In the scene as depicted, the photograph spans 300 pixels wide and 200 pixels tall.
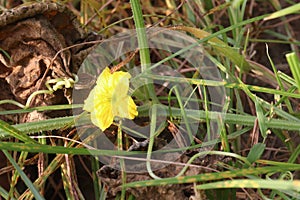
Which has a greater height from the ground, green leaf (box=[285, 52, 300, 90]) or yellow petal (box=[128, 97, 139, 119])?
green leaf (box=[285, 52, 300, 90])

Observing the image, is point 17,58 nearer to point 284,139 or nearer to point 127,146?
point 127,146

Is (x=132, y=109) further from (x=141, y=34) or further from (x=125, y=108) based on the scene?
(x=141, y=34)

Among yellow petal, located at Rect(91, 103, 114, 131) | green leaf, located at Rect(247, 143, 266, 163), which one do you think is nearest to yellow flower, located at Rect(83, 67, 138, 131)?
yellow petal, located at Rect(91, 103, 114, 131)

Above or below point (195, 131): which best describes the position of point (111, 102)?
above

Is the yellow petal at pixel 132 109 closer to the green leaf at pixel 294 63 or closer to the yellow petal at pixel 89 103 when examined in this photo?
the yellow petal at pixel 89 103

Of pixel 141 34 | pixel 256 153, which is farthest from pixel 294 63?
pixel 141 34

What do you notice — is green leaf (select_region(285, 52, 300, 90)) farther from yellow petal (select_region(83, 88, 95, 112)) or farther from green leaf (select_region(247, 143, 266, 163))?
yellow petal (select_region(83, 88, 95, 112))

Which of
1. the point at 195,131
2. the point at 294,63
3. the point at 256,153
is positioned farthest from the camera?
the point at 195,131

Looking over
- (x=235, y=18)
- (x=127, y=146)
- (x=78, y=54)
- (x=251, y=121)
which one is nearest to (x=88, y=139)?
(x=127, y=146)
